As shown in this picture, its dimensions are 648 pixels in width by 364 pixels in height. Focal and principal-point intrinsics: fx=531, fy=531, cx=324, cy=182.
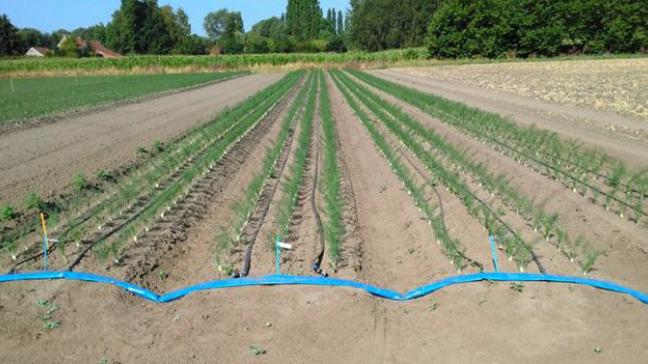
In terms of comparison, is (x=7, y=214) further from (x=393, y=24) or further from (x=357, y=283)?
(x=393, y=24)

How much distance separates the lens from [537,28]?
52.3 m

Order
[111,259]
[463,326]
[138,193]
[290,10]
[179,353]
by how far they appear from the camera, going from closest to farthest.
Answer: [179,353] < [463,326] < [111,259] < [138,193] < [290,10]

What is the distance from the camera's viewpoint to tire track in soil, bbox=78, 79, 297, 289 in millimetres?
5320

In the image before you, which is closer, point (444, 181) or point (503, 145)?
point (444, 181)

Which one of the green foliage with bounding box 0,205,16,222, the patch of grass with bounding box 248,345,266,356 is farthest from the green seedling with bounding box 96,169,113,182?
the patch of grass with bounding box 248,345,266,356

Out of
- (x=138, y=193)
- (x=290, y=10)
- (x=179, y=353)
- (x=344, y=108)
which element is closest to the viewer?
(x=179, y=353)

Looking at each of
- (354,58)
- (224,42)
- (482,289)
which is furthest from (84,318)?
(224,42)

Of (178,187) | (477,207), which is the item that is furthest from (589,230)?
(178,187)

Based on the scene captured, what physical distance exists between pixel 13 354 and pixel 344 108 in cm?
1503

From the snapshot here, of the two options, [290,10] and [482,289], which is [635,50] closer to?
[482,289]

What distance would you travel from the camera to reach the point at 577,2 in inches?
2029

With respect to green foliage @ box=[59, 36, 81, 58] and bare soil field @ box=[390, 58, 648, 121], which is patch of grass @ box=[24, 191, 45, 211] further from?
green foliage @ box=[59, 36, 81, 58]

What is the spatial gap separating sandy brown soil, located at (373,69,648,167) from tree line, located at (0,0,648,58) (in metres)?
34.9

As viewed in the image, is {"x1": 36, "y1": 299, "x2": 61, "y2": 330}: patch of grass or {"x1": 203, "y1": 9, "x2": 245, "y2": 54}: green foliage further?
{"x1": 203, "y1": 9, "x2": 245, "y2": 54}: green foliage
